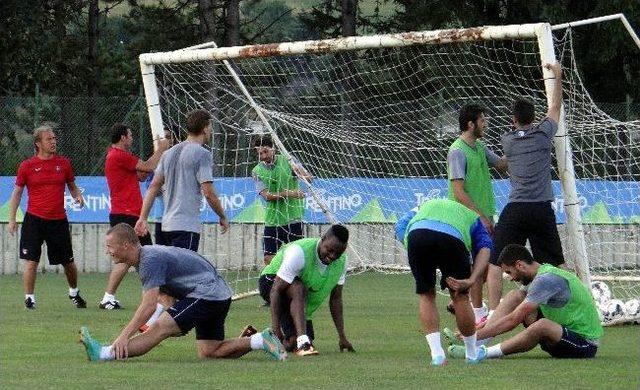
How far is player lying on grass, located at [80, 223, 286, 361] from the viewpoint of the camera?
36.8 feet

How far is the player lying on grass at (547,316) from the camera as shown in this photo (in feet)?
38.0

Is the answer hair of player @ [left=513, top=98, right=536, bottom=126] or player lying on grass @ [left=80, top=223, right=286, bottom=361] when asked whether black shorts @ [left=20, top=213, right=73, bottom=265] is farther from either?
hair of player @ [left=513, top=98, right=536, bottom=126]

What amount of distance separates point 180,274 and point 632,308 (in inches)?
207

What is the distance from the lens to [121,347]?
11477mm

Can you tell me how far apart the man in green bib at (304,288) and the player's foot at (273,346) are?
1.19 feet

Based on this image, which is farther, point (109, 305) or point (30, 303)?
point (30, 303)

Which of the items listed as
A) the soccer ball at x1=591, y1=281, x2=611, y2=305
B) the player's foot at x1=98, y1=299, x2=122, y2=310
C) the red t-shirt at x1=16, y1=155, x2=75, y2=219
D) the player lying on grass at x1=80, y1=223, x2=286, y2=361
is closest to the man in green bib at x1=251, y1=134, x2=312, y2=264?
the player's foot at x1=98, y1=299, x2=122, y2=310

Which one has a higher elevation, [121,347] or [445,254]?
[445,254]

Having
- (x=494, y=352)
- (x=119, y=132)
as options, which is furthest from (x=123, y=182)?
(x=494, y=352)

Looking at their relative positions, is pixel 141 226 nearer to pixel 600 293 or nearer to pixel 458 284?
pixel 600 293

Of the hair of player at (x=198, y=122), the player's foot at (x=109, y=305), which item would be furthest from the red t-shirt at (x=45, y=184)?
the hair of player at (x=198, y=122)

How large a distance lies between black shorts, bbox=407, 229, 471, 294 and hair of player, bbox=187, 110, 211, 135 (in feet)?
11.8

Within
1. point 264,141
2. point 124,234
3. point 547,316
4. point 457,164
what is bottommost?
point 547,316

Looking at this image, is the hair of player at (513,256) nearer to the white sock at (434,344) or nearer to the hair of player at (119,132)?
the white sock at (434,344)
